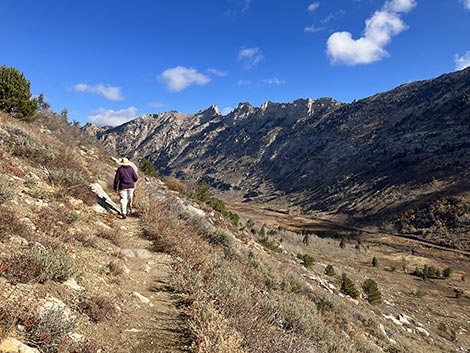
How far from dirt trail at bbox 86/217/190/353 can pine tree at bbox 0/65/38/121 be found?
16.5m

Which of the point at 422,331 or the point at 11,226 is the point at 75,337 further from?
the point at 422,331

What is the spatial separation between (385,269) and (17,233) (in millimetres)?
45669

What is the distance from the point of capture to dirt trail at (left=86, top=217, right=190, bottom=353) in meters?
4.34

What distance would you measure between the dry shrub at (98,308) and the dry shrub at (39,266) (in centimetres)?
59

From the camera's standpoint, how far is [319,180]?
514 ft

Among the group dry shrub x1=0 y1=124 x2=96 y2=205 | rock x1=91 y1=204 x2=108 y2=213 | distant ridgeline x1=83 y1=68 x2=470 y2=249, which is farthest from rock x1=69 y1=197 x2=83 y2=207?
distant ridgeline x1=83 y1=68 x2=470 y2=249

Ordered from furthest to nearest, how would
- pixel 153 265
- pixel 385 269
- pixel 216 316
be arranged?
pixel 385 269 < pixel 153 265 < pixel 216 316

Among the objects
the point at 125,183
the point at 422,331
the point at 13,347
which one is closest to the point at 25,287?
the point at 13,347

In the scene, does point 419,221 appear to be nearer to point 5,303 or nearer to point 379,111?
point 5,303

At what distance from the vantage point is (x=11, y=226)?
568cm

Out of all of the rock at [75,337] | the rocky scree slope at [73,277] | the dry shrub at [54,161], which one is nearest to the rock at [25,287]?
the rocky scree slope at [73,277]

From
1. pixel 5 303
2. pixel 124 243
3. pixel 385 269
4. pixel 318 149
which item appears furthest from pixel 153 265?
pixel 318 149

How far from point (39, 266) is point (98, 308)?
1096 millimetres

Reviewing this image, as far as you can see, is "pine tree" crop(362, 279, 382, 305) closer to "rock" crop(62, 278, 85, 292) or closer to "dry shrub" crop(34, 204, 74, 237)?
"dry shrub" crop(34, 204, 74, 237)
